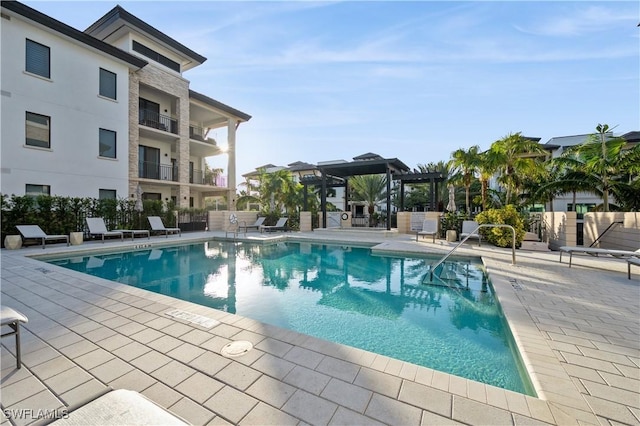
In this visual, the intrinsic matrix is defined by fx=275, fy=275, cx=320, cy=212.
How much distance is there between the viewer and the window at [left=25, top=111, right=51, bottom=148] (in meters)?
11.9

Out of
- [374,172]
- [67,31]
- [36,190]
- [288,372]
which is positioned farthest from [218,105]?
[288,372]

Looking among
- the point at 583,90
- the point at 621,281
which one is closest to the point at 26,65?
the point at 621,281

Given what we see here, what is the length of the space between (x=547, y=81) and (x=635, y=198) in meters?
6.48

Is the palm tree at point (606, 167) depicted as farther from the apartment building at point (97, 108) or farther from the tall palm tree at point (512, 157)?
the apartment building at point (97, 108)

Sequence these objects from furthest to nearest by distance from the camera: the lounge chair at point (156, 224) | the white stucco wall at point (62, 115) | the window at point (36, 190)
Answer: the lounge chair at point (156, 224) < the window at point (36, 190) < the white stucco wall at point (62, 115)

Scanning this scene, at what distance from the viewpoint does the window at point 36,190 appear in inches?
463

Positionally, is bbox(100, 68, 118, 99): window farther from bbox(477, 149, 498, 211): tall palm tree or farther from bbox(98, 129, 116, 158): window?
bbox(477, 149, 498, 211): tall palm tree

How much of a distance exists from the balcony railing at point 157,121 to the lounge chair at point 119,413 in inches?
758

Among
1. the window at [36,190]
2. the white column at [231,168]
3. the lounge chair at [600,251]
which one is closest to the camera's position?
the lounge chair at [600,251]

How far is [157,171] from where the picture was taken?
17.7m

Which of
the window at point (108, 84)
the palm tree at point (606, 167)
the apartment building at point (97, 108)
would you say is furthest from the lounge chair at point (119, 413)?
the window at point (108, 84)

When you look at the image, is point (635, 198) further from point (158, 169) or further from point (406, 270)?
point (158, 169)

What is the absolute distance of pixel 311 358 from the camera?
2.52m

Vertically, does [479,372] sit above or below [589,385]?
below
